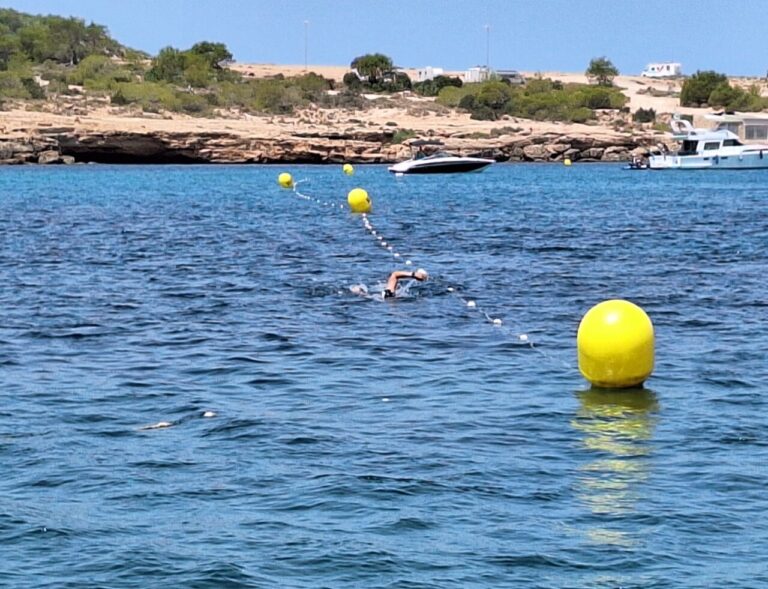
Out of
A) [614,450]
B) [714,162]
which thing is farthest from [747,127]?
[614,450]

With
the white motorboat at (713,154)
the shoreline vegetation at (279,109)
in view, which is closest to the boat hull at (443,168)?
the white motorboat at (713,154)

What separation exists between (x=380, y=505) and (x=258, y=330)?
346 inches

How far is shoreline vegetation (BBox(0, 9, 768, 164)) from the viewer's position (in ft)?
286

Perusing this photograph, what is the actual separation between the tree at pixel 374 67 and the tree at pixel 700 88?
29699 mm

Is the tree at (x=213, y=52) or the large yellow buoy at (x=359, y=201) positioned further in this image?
the tree at (x=213, y=52)

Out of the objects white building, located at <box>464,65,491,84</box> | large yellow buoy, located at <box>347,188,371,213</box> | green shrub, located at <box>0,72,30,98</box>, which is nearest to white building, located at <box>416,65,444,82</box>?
white building, located at <box>464,65,491,84</box>

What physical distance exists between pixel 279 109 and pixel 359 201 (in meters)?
68.2

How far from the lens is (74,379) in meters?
16.0

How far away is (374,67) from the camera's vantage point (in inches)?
5615

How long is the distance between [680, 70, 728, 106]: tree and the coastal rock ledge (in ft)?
94.7

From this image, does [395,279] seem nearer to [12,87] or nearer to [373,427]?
[373,427]

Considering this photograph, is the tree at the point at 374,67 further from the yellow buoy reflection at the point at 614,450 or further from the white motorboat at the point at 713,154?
the yellow buoy reflection at the point at 614,450

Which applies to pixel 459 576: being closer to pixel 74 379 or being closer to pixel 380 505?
pixel 380 505

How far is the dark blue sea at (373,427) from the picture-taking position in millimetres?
9961
